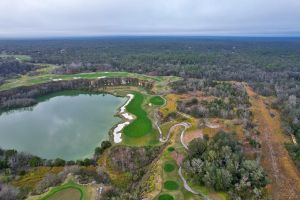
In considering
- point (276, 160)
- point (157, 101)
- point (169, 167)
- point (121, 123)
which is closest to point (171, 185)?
point (169, 167)

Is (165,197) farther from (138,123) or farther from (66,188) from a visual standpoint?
(138,123)

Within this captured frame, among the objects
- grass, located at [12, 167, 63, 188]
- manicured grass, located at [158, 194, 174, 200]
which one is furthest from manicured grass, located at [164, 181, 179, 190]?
grass, located at [12, 167, 63, 188]

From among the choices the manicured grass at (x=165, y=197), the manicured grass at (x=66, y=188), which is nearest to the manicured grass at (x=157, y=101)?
the manicured grass at (x=165, y=197)

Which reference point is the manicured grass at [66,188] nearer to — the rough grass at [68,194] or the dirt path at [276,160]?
the rough grass at [68,194]

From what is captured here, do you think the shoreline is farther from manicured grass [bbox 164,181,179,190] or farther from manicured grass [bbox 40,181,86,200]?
manicured grass [bbox 164,181,179,190]

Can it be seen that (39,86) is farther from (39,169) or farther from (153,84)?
(39,169)

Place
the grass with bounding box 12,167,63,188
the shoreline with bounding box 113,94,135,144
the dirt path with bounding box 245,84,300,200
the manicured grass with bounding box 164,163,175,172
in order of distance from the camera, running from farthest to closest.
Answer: the shoreline with bounding box 113,94,135,144 < the grass with bounding box 12,167,63,188 < the manicured grass with bounding box 164,163,175,172 < the dirt path with bounding box 245,84,300,200

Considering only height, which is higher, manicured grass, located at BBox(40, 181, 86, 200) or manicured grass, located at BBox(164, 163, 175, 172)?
manicured grass, located at BBox(164, 163, 175, 172)
